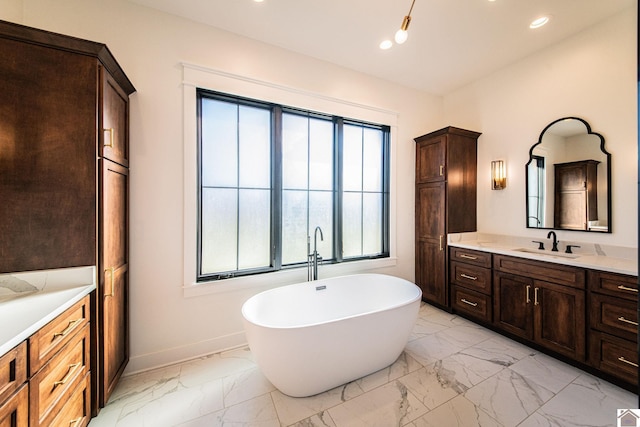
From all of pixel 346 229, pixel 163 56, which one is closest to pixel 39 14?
pixel 163 56

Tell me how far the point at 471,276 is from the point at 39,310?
11.4 ft

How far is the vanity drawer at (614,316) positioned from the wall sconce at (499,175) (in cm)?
146

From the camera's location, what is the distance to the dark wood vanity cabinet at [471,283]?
2.63 meters

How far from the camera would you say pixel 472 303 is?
2.77 m

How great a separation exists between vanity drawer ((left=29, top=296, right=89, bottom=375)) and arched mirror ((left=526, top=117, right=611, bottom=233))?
13.0 ft

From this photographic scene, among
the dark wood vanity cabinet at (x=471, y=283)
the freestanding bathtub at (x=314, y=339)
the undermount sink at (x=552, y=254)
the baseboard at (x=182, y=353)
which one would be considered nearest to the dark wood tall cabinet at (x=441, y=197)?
the dark wood vanity cabinet at (x=471, y=283)

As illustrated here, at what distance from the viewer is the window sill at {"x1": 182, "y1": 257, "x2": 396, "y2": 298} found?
85.2 inches

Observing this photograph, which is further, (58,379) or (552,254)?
(552,254)

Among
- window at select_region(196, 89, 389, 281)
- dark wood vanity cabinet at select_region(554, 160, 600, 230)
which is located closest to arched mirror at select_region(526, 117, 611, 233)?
dark wood vanity cabinet at select_region(554, 160, 600, 230)

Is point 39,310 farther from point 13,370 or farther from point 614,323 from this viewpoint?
point 614,323

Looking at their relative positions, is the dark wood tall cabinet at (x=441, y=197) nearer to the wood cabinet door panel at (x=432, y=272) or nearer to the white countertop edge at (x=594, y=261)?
the wood cabinet door panel at (x=432, y=272)

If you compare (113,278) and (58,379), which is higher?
(113,278)

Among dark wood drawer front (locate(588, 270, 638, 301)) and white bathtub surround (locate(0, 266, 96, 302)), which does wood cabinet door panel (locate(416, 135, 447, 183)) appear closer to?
dark wood drawer front (locate(588, 270, 638, 301))

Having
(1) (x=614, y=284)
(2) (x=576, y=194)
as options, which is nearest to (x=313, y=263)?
(1) (x=614, y=284)
